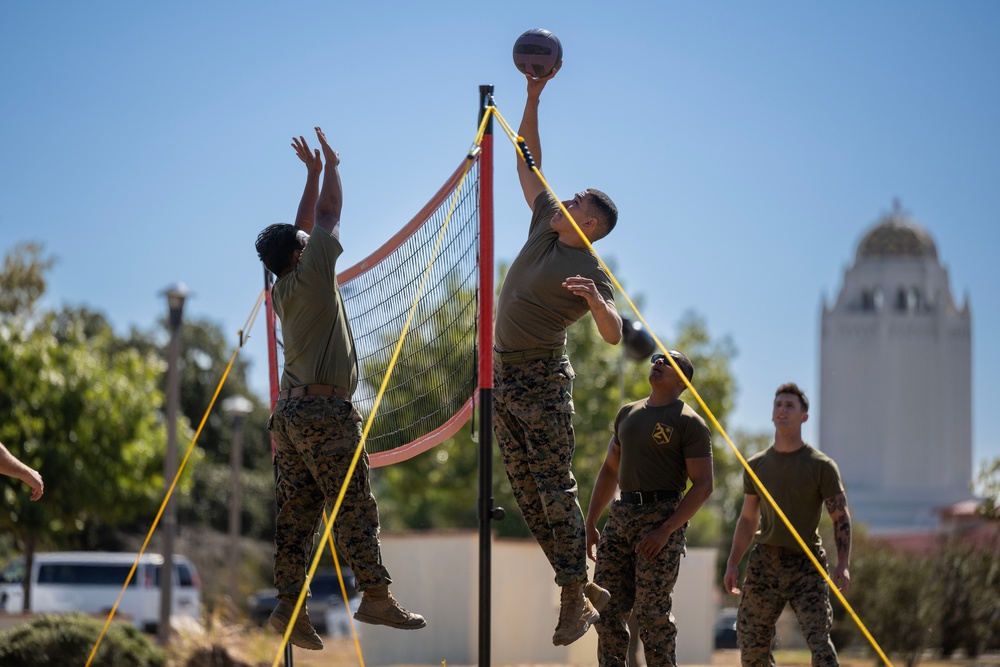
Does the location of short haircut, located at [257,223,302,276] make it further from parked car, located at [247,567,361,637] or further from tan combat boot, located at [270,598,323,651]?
parked car, located at [247,567,361,637]

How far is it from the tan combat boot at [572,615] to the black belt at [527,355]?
117 cm

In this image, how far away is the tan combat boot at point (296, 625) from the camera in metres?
6.77

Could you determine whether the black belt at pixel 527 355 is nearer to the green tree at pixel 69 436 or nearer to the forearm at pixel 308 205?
the forearm at pixel 308 205

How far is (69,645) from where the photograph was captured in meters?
13.6

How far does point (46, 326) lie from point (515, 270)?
19.3m

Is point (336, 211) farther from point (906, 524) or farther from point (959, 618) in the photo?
point (906, 524)

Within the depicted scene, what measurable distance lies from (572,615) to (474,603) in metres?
11.6

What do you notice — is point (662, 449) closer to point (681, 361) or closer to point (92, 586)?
point (681, 361)

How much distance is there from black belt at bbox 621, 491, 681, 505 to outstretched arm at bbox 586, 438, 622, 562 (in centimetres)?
31

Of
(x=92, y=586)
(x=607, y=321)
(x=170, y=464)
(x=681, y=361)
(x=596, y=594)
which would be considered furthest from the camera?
(x=92, y=586)

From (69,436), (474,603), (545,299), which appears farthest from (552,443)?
(69,436)

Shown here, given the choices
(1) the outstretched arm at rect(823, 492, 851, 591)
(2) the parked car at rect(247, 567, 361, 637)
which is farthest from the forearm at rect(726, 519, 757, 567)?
(2) the parked car at rect(247, 567, 361, 637)

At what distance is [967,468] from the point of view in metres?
99.9

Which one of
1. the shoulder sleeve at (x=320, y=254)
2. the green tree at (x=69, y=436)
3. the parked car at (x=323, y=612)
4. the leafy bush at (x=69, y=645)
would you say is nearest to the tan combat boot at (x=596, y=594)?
the shoulder sleeve at (x=320, y=254)
